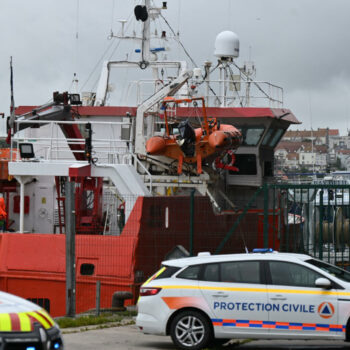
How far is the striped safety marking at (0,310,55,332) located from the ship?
6.89m

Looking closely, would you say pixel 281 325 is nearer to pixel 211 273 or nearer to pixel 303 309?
pixel 303 309

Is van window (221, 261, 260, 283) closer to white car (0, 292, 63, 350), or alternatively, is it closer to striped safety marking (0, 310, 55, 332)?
white car (0, 292, 63, 350)

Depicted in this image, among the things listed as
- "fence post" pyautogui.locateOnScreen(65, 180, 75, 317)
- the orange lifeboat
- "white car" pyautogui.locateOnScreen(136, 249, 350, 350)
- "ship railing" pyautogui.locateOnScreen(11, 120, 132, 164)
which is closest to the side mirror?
"white car" pyautogui.locateOnScreen(136, 249, 350, 350)

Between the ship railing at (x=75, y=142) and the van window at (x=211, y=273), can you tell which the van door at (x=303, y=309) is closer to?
the van window at (x=211, y=273)

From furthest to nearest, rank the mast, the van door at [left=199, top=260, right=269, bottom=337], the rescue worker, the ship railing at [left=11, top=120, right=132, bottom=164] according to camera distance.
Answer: the mast
the ship railing at [left=11, top=120, right=132, bottom=164]
the rescue worker
the van door at [left=199, top=260, right=269, bottom=337]

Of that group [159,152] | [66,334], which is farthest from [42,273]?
[66,334]

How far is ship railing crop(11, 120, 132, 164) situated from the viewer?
20.7 m

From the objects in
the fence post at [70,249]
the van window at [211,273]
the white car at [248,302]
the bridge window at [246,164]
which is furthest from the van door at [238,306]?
the bridge window at [246,164]

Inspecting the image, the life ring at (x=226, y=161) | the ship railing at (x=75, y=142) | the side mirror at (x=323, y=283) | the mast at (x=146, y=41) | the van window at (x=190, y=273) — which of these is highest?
the mast at (x=146, y=41)

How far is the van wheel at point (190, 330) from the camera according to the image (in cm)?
1196

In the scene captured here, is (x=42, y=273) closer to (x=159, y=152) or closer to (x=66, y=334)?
(x=159, y=152)

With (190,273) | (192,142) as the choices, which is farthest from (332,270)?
(192,142)

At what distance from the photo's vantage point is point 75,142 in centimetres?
2112

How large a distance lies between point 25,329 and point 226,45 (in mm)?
19200
